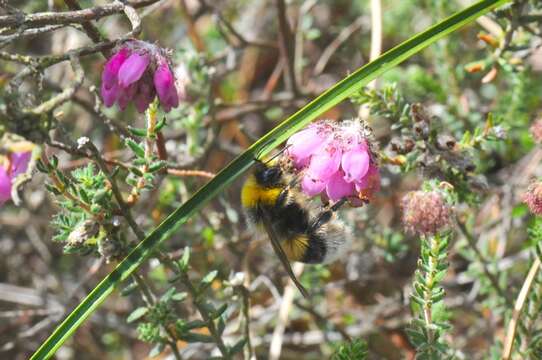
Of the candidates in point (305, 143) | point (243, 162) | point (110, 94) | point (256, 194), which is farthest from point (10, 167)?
point (256, 194)

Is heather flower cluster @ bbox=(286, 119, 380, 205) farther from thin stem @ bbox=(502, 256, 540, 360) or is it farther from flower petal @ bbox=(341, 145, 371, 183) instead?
thin stem @ bbox=(502, 256, 540, 360)

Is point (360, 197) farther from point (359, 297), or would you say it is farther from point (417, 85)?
point (359, 297)

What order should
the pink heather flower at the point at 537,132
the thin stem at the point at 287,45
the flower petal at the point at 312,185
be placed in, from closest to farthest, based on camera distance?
the flower petal at the point at 312,185, the pink heather flower at the point at 537,132, the thin stem at the point at 287,45

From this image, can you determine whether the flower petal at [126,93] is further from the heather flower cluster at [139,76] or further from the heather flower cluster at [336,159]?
the heather flower cluster at [336,159]

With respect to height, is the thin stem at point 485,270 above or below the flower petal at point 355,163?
below

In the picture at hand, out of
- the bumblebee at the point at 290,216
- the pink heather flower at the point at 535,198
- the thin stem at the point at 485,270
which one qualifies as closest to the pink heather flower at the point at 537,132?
the pink heather flower at the point at 535,198

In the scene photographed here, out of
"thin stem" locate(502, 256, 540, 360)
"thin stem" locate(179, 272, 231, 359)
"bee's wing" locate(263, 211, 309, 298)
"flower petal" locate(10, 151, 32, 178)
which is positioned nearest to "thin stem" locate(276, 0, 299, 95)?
"bee's wing" locate(263, 211, 309, 298)
